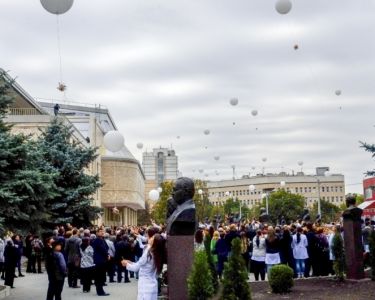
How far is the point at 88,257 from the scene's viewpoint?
17.6 m

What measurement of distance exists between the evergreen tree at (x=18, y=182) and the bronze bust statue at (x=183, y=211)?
5055 millimetres

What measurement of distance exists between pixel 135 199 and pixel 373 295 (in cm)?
5643

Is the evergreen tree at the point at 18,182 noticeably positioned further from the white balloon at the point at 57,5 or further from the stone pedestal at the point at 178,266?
the stone pedestal at the point at 178,266

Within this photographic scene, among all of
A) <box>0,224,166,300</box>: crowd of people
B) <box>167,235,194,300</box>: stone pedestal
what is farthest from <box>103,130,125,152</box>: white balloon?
<box>167,235,194,300</box>: stone pedestal

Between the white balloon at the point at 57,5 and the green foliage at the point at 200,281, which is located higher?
the white balloon at the point at 57,5

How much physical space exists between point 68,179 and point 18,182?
591 inches

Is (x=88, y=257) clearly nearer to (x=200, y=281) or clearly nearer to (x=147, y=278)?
(x=147, y=278)

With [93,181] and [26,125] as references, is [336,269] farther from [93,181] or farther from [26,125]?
[26,125]

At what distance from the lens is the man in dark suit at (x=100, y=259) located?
16984 mm

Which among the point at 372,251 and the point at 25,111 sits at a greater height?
the point at 25,111

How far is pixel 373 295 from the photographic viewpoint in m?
13.6

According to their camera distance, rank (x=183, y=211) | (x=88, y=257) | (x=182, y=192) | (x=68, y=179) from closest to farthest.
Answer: (x=183, y=211), (x=182, y=192), (x=88, y=257), (x=68, y=179)

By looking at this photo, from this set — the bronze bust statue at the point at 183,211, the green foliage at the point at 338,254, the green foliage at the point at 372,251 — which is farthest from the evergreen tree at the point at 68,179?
the bronze bust statue at the point at 183,211

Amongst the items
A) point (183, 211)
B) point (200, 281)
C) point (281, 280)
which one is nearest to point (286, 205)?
point (281, 280)
